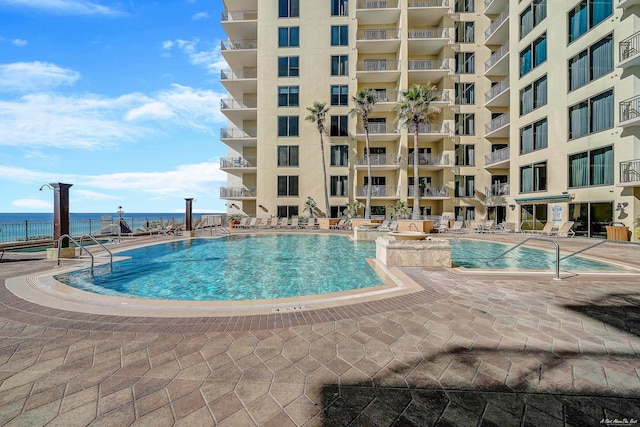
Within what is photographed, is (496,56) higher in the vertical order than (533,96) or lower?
higher

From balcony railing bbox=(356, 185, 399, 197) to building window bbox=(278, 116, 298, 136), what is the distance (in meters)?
7.67

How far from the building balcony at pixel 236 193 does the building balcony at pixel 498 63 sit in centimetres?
2283

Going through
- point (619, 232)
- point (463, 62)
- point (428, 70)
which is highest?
point (463, 62)

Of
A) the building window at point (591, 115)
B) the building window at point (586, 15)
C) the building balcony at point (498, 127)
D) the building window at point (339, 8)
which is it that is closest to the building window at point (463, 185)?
the building balcony at point (498, 127)

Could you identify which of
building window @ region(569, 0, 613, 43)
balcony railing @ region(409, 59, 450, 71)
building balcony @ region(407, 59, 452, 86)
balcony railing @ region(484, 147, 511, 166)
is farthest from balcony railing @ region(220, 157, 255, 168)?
building window @ region(569, 0, 613, 43)

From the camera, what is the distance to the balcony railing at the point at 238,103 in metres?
24.6

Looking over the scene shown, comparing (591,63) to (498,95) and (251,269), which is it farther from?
(251,269)

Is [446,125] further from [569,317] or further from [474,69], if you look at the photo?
[569,317]

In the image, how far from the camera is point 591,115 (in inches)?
574

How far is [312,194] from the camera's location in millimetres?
24594

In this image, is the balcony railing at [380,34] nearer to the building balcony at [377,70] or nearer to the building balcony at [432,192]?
the building balcony at [377,70]

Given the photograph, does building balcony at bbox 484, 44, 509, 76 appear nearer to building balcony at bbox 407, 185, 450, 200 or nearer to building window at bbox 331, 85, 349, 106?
building balcony at bbox 407, 185, 450, 200

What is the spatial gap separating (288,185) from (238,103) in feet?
29.6

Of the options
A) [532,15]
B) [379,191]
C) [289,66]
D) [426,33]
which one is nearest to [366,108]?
[379,191]
